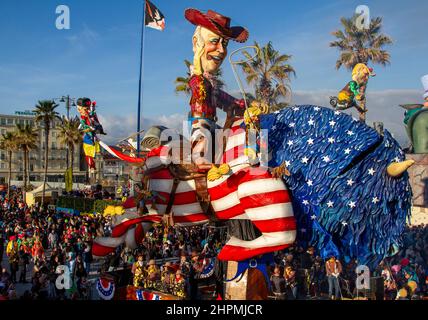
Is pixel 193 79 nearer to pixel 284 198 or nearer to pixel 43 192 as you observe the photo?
pixel 284 198

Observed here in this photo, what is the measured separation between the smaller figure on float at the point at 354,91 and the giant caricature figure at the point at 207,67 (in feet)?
29.9

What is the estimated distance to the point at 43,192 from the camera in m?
30.0

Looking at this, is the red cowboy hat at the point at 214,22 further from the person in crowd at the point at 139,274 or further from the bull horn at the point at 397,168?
the person in crowd at the point at 139,274

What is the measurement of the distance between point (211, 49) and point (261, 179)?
2.61 m

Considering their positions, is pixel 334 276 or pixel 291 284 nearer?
pixel 334 276

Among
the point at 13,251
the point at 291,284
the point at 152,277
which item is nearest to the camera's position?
the point at 152,277

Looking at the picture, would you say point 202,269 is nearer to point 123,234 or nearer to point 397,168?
point 123,234

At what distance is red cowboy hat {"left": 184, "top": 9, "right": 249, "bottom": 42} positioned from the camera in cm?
770

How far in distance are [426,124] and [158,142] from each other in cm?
1196

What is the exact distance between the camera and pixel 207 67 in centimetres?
790

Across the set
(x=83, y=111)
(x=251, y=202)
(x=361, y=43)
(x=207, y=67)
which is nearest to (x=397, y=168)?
(x=251, y=202)

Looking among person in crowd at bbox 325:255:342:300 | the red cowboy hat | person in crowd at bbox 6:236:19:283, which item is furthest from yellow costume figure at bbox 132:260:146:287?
person in crowd at bbox 6:236:19:283

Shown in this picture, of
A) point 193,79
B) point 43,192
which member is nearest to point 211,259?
point 193,79

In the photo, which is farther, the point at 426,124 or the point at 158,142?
the point at 426,124
